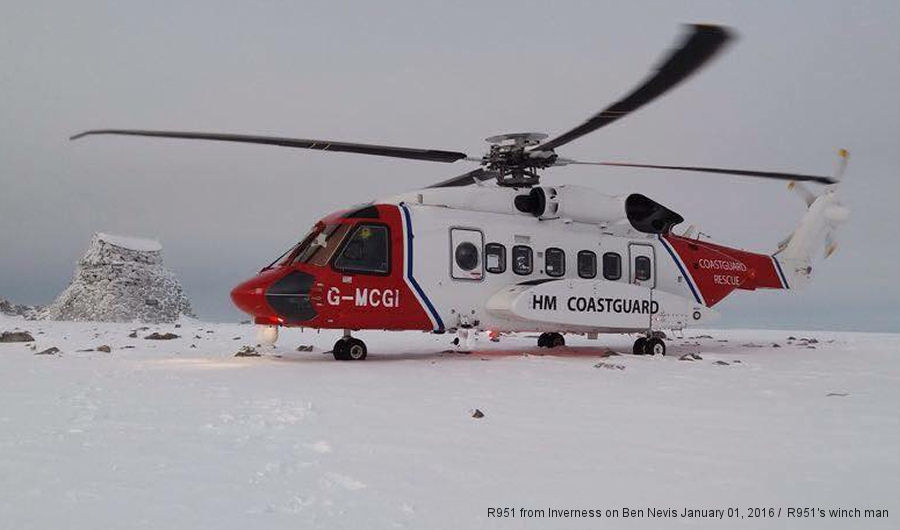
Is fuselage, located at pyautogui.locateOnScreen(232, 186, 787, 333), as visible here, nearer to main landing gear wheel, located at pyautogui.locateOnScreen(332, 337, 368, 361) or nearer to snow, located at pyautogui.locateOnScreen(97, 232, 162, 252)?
main landing gear wheel, located at pyautogui.locateOnScreen(332, 337, 368, 361)

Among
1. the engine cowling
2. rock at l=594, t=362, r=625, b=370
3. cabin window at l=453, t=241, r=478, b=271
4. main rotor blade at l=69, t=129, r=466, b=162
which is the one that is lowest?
rock at l=594, t=362, r=625, b=370

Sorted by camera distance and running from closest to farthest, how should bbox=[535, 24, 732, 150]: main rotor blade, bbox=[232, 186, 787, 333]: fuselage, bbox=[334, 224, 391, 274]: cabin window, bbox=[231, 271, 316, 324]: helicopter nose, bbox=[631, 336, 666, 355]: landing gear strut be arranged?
bbox=[535, 24, 732, 150]: main rotor blade
bbox=[231, 271, 316, 324]: helicopter nose
bbox=[232, 186, 787, 333]: fuselage
bbox=[334, 224, 391, 274]: cabin window
bbox=[631, 336, 666, 355]: landing gear strut

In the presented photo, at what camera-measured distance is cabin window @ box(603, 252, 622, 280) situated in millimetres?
14984

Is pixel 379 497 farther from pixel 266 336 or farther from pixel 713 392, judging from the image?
pixel 266 336

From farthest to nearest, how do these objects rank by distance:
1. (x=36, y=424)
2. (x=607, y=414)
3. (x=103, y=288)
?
(x=103, y=288) < (x=607, y=414) < (x=36, y=424)

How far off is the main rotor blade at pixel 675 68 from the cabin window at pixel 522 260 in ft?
11.6

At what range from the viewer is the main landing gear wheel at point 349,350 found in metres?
12.2

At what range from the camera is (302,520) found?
10.8ft

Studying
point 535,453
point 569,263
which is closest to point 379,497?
point 535,453

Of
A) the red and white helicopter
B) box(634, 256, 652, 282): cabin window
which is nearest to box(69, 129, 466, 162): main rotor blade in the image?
the red and white helicopter

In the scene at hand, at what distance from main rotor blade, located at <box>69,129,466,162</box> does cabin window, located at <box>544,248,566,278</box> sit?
2958 mm

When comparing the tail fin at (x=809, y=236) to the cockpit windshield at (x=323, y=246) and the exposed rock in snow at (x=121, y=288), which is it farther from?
the exposed rock in snow at (x=121, y=288)

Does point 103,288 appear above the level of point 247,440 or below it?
below

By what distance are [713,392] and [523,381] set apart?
2257 millimetres
